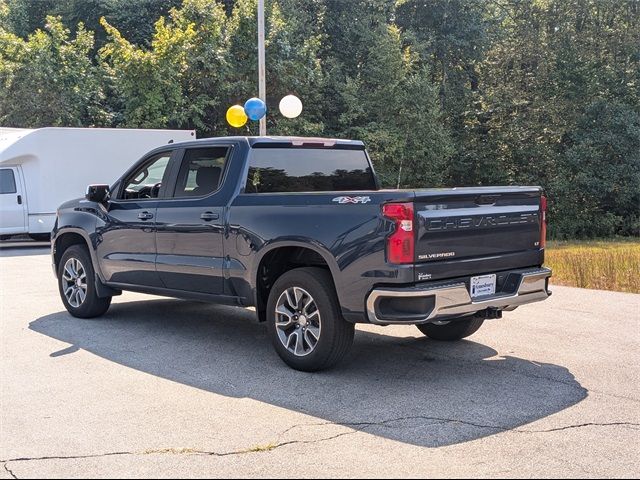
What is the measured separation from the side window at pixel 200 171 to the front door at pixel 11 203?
40.5 ft

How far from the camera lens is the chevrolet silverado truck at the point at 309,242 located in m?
5.50

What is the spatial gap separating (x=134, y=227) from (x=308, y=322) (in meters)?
2.62

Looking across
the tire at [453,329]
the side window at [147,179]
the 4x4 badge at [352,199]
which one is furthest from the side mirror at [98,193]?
the tire at [453,329]

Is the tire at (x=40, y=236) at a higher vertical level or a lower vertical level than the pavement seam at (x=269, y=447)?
lower

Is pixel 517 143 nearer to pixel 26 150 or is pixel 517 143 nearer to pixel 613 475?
pixel 26 150

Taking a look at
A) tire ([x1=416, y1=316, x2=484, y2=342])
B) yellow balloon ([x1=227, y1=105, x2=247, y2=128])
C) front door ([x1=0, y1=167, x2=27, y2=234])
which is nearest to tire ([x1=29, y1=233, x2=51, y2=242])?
front door ([x1=0, y1=167, x2=27, y2=234])

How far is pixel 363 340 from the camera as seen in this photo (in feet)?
24.3

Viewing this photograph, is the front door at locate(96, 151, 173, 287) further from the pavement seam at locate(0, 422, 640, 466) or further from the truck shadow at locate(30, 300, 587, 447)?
the pavement seam at locate(0, 422, 640, 466)

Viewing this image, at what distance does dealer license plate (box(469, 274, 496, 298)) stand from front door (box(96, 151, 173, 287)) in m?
3.28

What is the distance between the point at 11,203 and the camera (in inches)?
714

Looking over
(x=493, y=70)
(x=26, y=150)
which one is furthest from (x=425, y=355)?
(x=493, y=70)

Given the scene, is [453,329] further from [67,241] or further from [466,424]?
[67,241]

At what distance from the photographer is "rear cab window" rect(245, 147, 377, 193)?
22.7 feet

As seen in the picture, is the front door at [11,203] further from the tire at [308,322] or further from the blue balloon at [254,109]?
the tire at [308,322]
